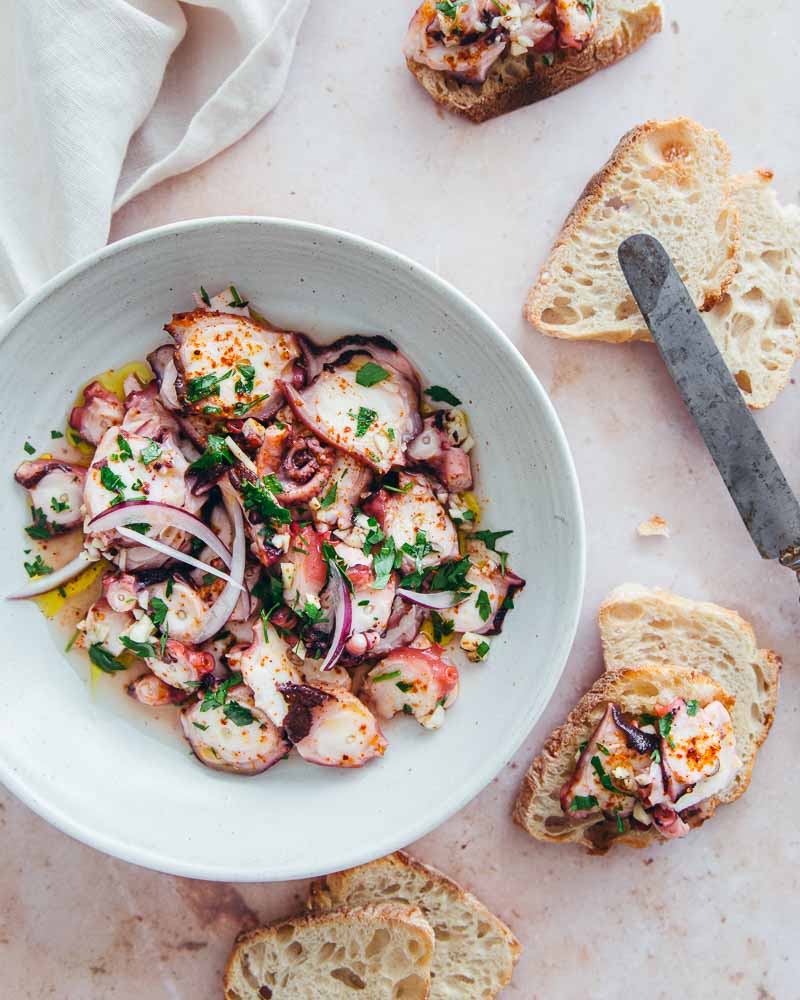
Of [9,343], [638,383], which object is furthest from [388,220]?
[9,343]

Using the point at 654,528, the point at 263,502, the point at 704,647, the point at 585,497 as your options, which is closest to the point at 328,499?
the point at 263,502

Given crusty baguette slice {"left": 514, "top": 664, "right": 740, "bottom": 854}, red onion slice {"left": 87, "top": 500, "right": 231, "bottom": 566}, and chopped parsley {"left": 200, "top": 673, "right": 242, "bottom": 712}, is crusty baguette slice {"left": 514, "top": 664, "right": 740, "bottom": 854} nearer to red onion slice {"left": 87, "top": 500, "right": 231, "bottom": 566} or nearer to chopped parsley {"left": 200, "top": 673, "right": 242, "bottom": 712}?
chopped parsley {"left": 200, "top": 673, "right": 242, "bottom": 712}

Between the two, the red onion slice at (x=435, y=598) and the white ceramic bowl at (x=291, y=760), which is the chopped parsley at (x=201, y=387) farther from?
the red onion slice at (x=435, y=598)

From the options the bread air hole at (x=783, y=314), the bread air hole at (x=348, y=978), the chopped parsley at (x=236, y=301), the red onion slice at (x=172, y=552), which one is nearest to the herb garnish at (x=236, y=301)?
the chopped parsley at (x=236, y=301)

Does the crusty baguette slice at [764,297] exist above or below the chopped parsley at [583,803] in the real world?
above

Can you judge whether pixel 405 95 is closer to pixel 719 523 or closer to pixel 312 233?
pixel 312 233

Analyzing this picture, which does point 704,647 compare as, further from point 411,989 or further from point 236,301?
point 236,301
